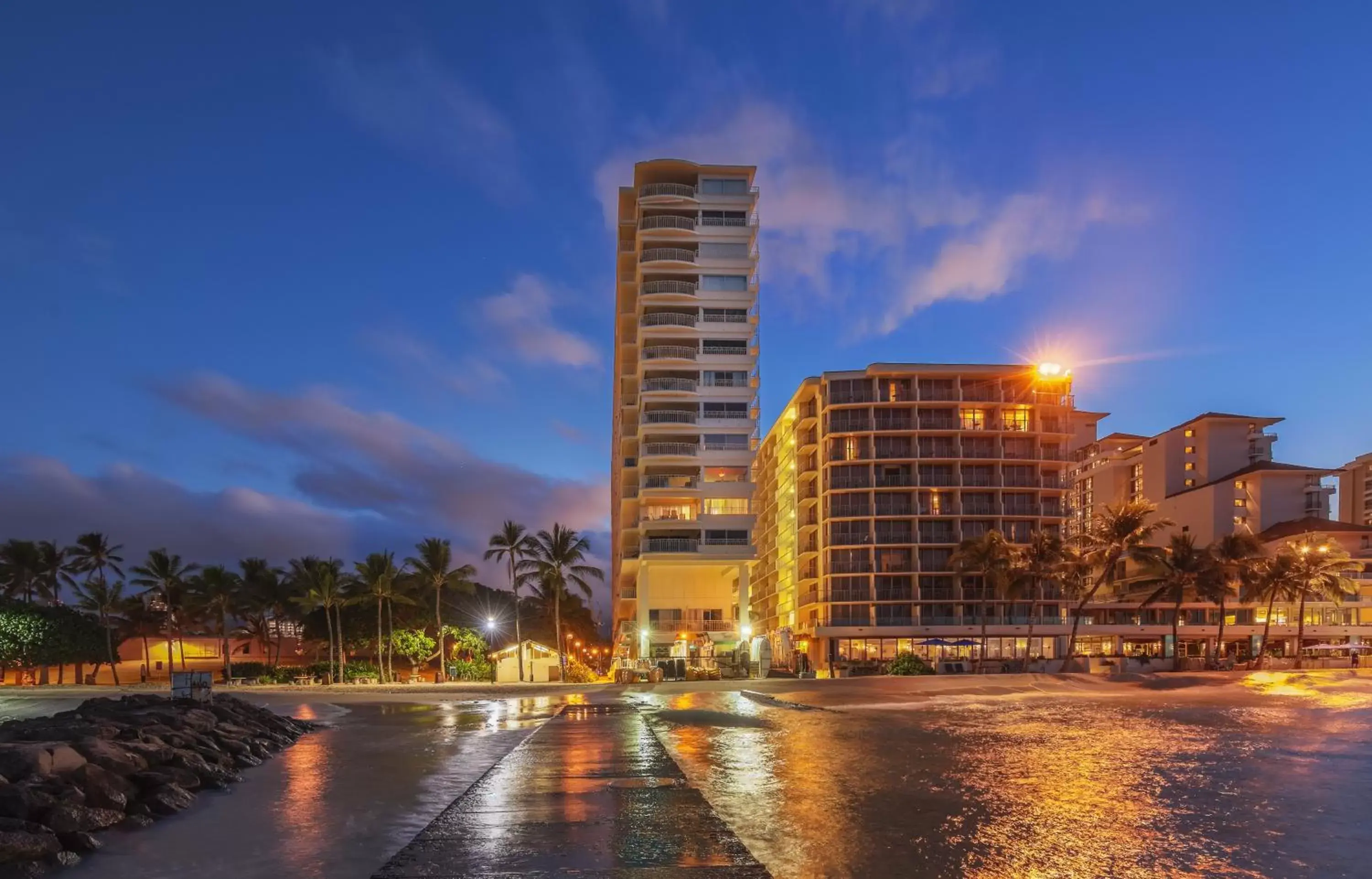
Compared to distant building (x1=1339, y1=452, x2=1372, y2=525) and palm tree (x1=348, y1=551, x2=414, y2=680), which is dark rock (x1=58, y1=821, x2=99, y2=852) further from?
distant building (x1=1339, y1=452, x2=1372, y2=525)

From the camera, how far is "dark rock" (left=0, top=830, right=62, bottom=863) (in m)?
9.67

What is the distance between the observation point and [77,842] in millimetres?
10867

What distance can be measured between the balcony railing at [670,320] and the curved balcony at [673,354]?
1.95 m

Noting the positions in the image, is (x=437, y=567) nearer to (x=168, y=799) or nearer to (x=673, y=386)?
(x=673, y=386)

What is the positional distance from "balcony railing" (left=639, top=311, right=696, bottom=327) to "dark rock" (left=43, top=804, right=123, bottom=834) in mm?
70294

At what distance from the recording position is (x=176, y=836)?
11.9 metres

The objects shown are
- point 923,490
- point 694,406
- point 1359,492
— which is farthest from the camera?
point 1359,492

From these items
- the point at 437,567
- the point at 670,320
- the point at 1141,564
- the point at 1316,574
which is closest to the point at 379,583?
the point at 437,567

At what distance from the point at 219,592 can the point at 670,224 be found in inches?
1972

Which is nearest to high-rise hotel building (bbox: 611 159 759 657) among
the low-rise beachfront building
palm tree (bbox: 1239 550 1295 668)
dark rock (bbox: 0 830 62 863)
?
the low-rise beachfront building

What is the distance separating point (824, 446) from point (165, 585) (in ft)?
198

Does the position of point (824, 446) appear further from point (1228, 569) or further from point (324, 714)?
point (324, 714)

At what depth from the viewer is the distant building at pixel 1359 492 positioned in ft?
534

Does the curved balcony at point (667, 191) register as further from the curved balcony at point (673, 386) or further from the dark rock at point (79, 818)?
the dark rock at point (79, 818)
